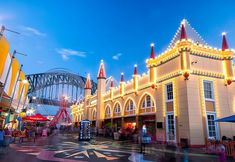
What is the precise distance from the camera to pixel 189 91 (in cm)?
1658

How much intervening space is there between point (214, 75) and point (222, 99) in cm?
239

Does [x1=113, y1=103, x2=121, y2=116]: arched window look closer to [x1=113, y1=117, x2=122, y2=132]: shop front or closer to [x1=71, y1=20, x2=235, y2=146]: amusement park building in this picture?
[x1=113, y1=117, x2=122, y2=132]: shop front

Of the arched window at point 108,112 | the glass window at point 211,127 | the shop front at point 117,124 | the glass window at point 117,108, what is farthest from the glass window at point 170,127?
the arched window at point 108,112

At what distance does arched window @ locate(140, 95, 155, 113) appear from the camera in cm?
2164

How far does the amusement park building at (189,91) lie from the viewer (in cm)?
1642

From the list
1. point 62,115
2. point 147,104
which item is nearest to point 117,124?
point 147,104

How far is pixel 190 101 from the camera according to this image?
644 inches

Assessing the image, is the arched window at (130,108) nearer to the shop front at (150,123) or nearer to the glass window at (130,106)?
the glass window at (130,106)

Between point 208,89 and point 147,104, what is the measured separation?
7.20 m

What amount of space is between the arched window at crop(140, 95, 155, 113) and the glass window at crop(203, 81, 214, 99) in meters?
5.92

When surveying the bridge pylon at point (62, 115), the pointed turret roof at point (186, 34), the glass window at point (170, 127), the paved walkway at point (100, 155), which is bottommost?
the paved walkway at point (100, 155)

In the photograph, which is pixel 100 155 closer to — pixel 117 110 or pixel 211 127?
pixel 211 127

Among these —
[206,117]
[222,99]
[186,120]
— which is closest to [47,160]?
[186,120]

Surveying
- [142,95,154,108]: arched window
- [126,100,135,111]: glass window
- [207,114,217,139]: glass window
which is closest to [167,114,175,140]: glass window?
[207,114,217,139]: glass window
